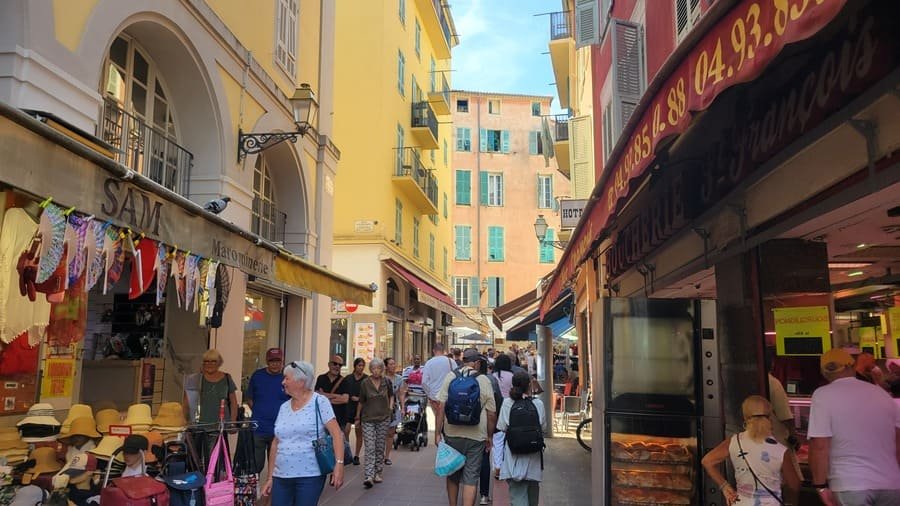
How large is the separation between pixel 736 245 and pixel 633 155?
2.30m

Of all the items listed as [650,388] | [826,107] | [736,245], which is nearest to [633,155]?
[826,107]

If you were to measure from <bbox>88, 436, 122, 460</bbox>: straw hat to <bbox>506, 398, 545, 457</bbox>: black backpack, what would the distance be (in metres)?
3.26

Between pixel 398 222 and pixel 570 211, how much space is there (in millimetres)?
10529

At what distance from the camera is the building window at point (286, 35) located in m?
11.6

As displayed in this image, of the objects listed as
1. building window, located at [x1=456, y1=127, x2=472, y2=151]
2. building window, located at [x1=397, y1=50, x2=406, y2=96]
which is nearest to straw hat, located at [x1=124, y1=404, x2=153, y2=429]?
building window, located at [x1=397, y1=50, x2=406, y2=96]

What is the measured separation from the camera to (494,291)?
1666 inches

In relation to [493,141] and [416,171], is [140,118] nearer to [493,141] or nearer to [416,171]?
[416,171]

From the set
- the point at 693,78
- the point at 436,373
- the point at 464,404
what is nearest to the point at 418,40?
the point at 436,373

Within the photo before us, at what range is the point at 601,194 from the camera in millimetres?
6129

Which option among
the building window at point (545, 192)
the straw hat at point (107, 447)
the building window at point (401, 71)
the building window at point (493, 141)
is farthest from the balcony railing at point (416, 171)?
the straw hat at point (107, 447)

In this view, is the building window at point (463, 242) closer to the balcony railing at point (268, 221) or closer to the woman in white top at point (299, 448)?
the balcony railing at point (268, 221)

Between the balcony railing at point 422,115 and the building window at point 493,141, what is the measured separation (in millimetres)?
16246

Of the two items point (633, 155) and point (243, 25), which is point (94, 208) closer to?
point (633, 155)

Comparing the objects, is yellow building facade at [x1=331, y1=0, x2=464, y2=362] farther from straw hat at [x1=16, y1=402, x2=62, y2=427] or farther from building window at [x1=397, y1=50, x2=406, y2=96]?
straw hat at [x1=16, y1=402, x2=62, y2=427]
